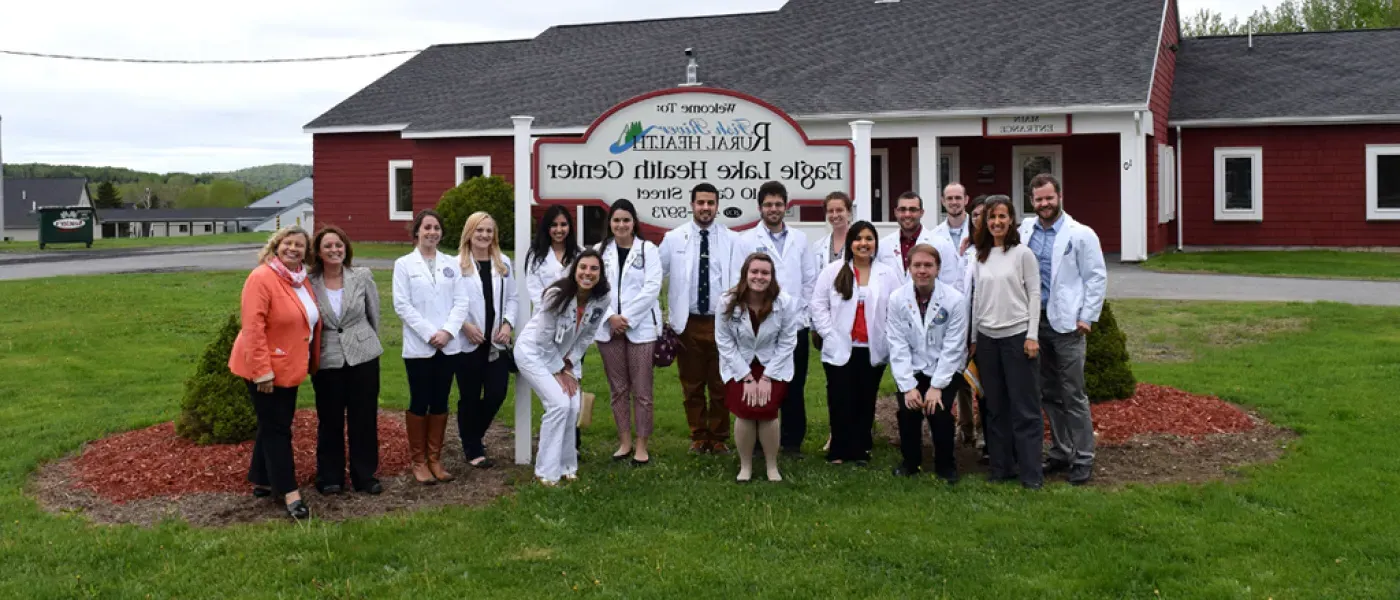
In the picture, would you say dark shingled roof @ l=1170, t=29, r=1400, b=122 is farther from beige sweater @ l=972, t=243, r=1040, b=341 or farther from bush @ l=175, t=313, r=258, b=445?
bush @ l=175, t=313, r=258, b=445

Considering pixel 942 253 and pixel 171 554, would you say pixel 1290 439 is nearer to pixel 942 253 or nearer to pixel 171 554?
pixel 942 253

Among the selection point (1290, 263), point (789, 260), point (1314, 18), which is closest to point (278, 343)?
point (789, 260)

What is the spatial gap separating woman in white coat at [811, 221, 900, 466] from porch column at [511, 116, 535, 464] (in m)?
1.72

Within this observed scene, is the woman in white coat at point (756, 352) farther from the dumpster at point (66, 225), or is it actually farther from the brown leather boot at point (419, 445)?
the dumpster at point (66, 225)

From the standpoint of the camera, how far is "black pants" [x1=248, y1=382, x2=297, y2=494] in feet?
19.5

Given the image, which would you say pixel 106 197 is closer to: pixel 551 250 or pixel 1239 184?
pixel 1239 184

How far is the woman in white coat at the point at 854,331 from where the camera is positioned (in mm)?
6781

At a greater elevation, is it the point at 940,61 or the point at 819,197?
the point at 940,61

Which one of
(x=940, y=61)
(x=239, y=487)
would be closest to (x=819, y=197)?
(x=239, y=487)

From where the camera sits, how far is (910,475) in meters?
6.62

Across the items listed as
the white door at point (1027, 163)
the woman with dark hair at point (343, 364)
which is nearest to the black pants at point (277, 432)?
the woman with dark hair at point (343, 364)

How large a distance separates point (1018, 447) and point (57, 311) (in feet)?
39.6

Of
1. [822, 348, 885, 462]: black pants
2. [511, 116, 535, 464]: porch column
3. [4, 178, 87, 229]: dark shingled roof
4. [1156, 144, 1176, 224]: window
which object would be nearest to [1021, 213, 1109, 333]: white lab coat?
[822, 348, 885, 462]: black pants

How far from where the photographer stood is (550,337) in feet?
21.9
